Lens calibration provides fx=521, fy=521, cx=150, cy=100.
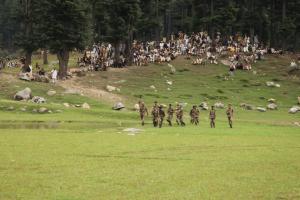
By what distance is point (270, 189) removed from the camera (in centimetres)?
1972

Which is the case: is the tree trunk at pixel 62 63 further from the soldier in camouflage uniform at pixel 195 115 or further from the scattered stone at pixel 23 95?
the soldier in camouflage uniform at pixel 195 115

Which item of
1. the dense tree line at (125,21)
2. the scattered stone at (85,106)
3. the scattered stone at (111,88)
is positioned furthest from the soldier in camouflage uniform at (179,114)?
the dense tree line at (125,21)

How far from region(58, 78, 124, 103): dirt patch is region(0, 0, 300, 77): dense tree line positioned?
461 cm

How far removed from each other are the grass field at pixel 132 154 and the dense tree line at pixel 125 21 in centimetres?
826

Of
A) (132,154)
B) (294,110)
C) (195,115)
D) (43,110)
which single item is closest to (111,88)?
(43,110)

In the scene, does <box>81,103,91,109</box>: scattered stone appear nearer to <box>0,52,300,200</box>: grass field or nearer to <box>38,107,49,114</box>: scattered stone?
<box>0,52,300,200</box>: grass field

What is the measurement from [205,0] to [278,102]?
38737mm

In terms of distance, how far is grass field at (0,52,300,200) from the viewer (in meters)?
19.3

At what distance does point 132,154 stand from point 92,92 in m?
38.1

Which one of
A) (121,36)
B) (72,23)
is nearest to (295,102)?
(121,36)

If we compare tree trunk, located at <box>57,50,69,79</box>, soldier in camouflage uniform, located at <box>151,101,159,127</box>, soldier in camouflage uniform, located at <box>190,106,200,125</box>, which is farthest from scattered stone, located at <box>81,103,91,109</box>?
tree trunk, located at <box>57,50,69,79</box>

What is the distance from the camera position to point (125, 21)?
8069cm

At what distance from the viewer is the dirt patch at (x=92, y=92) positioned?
210 ft

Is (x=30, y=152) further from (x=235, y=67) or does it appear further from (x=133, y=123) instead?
(x=235, y=67)
